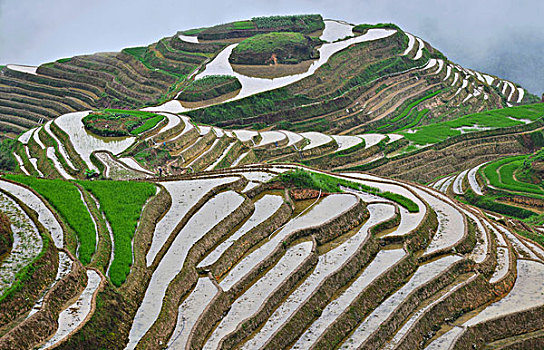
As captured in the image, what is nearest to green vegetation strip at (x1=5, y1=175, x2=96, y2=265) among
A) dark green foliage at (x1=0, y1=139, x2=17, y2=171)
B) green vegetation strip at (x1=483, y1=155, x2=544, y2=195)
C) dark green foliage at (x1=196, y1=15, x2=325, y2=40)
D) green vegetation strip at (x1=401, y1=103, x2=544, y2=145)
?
dark green foliage at (x1=0, y1=139, x2=17, y2=171)

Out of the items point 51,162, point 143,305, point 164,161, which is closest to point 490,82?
point 164,161

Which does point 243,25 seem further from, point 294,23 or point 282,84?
point 282,84

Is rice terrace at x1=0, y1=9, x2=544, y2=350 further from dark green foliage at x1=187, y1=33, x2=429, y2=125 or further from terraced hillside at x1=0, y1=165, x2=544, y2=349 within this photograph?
dark green foliage at x1=187, y1=33, x2=429, y2=125

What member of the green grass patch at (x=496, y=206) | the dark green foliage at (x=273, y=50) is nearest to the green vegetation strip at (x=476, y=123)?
the green grass patch at (x=496, y=206)

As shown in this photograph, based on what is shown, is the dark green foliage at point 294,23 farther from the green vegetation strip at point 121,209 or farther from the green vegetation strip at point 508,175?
the green vegetation strip at point 121,209

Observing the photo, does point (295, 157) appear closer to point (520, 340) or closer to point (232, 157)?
point (232, 157)

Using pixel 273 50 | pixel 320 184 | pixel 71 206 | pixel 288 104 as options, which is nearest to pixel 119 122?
pixel 288 104
